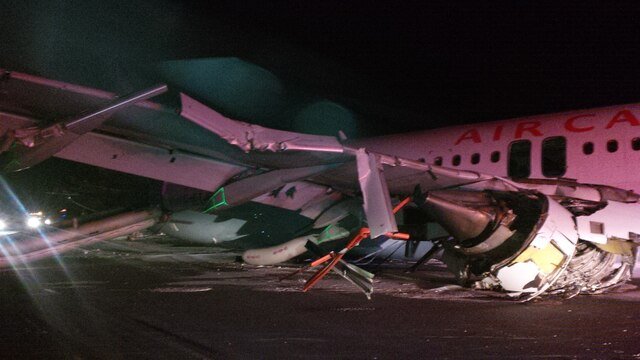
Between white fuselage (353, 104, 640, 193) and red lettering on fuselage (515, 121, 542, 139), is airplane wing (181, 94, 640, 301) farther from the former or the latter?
red lettering on fuselage (515, 121, 542, 139)

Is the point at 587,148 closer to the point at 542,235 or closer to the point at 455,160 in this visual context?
the point at 455,160

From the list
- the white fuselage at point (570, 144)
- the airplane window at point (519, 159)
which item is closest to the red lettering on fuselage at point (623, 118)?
the white fuselage at point (570, 144)

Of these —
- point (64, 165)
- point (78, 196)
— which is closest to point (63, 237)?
point (64, 165)

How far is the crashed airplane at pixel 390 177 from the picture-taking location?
663 centimetres

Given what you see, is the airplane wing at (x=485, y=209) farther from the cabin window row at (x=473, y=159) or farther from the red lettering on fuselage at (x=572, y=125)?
the cabin window row at (x=473, y=159)

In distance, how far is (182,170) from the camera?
9.52 m

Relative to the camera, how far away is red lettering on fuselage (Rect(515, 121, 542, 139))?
10.8 m

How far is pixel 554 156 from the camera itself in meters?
10.6

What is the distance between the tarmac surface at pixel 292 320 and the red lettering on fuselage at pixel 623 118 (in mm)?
2856

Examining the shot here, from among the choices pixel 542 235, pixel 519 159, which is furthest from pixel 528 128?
pixel 542 235

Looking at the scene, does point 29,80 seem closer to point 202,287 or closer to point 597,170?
point 202,287

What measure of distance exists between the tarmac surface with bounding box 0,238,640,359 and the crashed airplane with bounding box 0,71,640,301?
62cm

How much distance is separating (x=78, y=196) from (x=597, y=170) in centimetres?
1240

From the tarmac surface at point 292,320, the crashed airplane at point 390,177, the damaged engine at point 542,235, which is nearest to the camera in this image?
the tarmac surface at point 292,320
